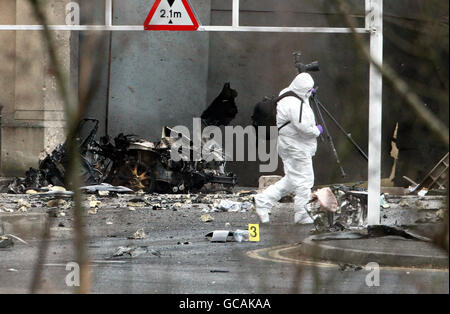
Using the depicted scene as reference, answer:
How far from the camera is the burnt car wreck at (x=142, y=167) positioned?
55.1ft

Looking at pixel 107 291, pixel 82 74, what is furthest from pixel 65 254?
pixel 82 74

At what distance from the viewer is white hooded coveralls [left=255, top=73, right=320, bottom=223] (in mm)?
11078

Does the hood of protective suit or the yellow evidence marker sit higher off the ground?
the hood of protective suit

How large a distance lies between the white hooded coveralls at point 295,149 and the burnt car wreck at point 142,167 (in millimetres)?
5681

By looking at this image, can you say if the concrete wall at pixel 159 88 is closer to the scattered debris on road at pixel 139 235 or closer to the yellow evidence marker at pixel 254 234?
the scattered debris on road at pixel 139 235

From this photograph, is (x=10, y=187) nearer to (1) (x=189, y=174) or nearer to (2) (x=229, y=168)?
(1) (x=189, y=174)

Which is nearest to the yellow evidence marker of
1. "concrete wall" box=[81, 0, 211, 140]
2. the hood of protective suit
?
the hood of protective suit

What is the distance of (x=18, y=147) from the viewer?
20203mm

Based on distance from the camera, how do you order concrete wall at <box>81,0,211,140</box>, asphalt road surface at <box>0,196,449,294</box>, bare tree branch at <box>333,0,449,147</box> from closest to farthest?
1. bare tree branch at <box>333,0,449,147</box>
2. asphalt road surface at <box>0,196,449,294</box>
3. concrete wall at <box>81,0,211,140</box>

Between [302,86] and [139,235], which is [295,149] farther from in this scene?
[139,235]

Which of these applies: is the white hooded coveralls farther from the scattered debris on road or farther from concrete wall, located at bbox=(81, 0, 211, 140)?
concrete wall, located at bbox=(81, 0, 211, 140)

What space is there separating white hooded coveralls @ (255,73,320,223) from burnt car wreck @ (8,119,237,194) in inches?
224

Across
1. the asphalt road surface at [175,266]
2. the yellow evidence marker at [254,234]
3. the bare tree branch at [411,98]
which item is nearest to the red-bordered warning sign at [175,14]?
the asphalt road surface at [175,266]
